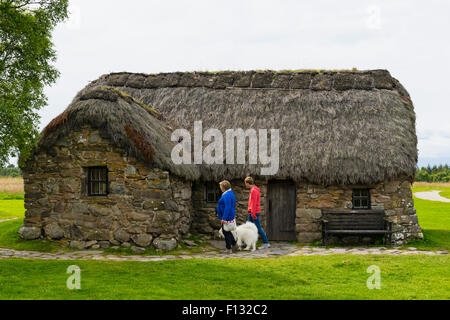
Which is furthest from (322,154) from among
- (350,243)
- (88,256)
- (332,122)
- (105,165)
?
(88,256)

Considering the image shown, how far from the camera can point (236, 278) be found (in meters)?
9.56

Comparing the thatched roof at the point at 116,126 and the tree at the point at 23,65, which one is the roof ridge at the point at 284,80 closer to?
the thatched roof at the point at 116,126

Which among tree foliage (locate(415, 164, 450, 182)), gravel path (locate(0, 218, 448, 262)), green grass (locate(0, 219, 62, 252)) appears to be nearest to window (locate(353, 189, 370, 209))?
gravel path (locate(0, 218, 448, 262))

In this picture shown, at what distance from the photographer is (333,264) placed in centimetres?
1080

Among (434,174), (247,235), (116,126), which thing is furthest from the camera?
(434,174)

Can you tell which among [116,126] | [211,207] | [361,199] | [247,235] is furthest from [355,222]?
[116,126]

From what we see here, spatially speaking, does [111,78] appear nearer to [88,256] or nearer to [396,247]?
[88,256]

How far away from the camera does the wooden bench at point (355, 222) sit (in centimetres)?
1441

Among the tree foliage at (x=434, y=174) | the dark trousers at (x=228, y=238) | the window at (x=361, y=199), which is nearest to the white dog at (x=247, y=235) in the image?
the dark trousers at (x=228, y=238)

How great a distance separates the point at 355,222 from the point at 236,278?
618 cm

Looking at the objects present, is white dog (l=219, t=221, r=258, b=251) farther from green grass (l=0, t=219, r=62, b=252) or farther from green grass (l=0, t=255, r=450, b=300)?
green grass (l=0, t=219, r=62, b=252)

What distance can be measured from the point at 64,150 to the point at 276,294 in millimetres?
8264

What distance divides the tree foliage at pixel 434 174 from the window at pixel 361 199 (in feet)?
217

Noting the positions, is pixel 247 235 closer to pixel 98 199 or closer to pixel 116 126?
pixel 98 199
